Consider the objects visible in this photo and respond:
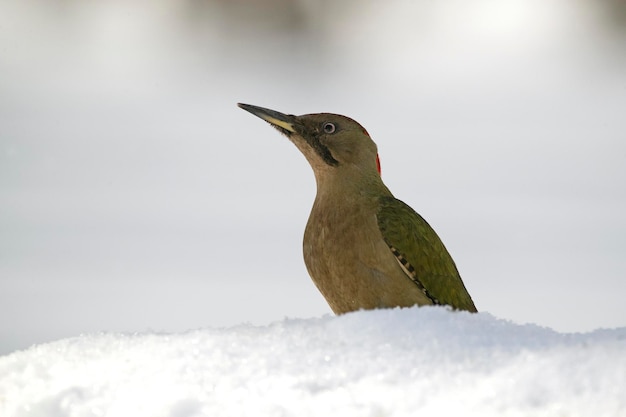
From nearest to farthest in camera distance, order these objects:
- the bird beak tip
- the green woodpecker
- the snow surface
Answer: the snow surface → the green woodpecker → the bird beak tip

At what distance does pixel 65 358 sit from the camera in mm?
604

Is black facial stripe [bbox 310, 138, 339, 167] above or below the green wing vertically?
above

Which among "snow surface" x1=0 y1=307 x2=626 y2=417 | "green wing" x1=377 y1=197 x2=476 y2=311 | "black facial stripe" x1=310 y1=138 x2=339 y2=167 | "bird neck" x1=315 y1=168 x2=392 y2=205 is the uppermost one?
"black facial stripe" x1=310 y1=138 x2=339 y2=167

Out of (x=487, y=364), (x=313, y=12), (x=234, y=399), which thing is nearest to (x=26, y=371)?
(x=234, y=399)

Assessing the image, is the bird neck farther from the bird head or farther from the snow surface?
the snow surface

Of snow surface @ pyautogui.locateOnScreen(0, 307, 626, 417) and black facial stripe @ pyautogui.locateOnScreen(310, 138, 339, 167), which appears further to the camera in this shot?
black facial stripe @ pyautogui.locateOnScreen(310, 138, 339, 167)

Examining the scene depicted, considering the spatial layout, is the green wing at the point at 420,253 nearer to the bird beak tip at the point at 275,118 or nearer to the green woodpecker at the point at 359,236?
the green woodpecker at the point at 359,236

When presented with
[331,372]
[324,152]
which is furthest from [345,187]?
[331,372]

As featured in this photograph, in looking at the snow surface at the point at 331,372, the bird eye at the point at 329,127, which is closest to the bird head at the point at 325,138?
the bird eye at the point at 329,127

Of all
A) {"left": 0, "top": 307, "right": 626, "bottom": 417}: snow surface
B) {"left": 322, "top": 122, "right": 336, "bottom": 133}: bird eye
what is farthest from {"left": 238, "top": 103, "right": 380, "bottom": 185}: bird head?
{"left": 0, "top": 307, "right": 626, "bottom": 417}: snow surface

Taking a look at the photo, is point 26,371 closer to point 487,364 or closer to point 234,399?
point 234,399

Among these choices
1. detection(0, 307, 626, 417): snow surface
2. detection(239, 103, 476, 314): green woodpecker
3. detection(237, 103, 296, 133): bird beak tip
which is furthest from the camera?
detection(237, 103, 296, 133): bird beak tip

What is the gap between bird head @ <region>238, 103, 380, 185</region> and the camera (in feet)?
4.00

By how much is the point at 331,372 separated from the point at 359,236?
23.0 inches
